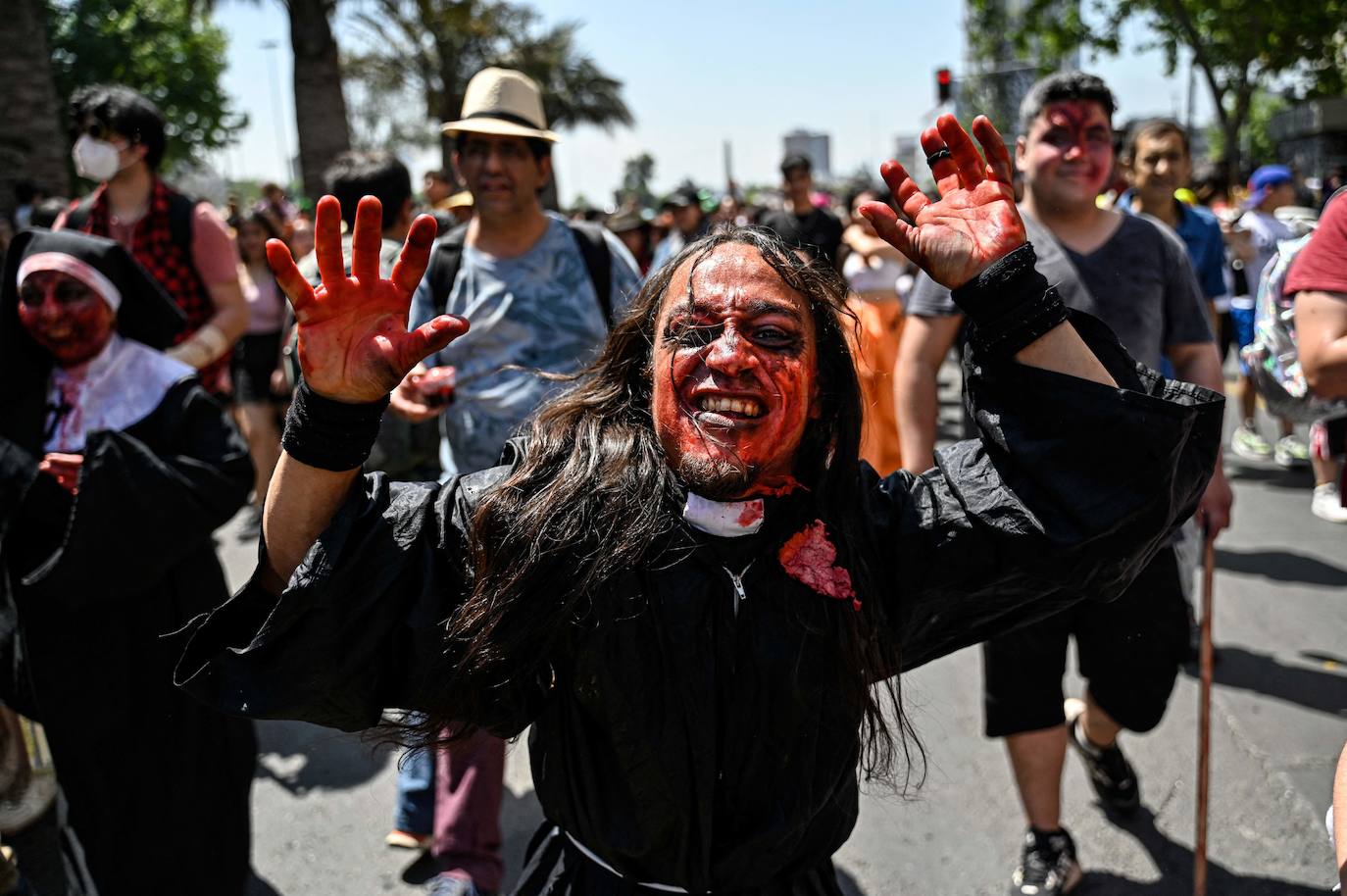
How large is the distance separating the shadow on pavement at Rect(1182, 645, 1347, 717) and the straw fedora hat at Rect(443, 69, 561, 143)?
10.8 feet

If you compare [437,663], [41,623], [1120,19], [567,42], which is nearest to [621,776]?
[437,663]

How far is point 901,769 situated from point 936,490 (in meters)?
1.85

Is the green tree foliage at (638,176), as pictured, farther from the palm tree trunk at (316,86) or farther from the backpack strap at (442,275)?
the backpack strap at (442,275)

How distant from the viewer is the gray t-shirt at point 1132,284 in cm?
295

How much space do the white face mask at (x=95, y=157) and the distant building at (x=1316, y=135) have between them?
3150 centimetres

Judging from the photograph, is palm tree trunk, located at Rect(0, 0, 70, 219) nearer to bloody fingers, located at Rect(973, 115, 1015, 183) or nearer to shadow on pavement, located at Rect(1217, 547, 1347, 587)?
shadow on pavement, located at Rect(1217, 547, 1347, 587)

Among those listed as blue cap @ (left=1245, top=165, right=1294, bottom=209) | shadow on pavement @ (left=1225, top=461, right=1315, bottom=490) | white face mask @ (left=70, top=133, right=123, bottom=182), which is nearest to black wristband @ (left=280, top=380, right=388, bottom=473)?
white face mask @ (left=70, top=133, right=123, bottom=182)

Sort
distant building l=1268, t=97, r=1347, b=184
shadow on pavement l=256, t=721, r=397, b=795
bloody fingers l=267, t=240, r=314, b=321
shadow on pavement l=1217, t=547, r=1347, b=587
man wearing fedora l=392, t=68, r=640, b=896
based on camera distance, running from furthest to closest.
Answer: distant building l=1268, t=97, r=1347, b=184
shadow on pavement l=1217, t=547, r=1347, b=587
shadow on pavement l=256, t=721, r=397, b=795
man wearing fedora l=392, t=68, r=640, b=896
bloody fingers l=267, t=240, r=314, b=321

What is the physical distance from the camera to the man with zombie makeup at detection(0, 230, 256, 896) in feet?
8.78

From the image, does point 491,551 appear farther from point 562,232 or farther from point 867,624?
point 562,232

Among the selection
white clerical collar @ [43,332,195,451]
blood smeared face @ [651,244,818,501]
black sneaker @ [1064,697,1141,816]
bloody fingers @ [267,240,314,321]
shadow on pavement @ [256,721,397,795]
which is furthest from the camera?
shadow on pavement @ [256,721,397,795]

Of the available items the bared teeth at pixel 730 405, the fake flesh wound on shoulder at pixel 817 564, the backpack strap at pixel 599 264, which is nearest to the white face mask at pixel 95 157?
the backpack strap at pixel 599 264

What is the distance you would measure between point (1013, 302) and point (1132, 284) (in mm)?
1615

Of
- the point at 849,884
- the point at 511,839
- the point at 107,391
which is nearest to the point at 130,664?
the point at 107,391
